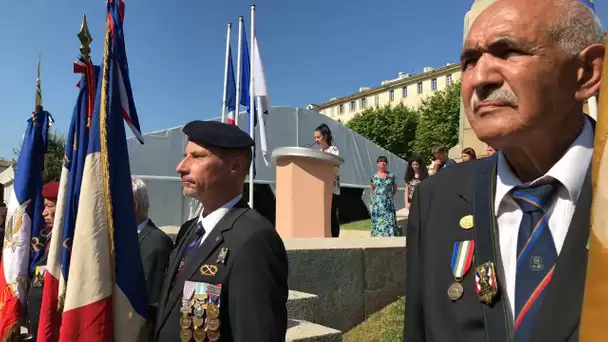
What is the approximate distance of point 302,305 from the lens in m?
4.08

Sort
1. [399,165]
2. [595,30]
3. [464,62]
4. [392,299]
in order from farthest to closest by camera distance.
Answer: [399,165], [392,299], [464,62], [595,30]

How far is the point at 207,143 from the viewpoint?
8.34 ft

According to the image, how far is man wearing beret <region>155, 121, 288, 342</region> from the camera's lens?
7.00ft

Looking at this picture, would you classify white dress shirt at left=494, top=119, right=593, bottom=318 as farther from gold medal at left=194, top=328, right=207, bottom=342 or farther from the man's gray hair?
gold medal at left=194, top=328, right=207, bottom=342

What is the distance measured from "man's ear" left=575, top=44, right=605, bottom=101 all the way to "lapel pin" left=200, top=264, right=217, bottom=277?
1.76m

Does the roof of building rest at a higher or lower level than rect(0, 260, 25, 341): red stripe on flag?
higher

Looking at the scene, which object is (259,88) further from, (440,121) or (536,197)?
(440,121)

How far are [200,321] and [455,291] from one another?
4.43ft

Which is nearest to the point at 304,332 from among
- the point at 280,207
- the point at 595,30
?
the point at 595,30

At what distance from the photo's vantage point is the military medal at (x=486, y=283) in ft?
3.85

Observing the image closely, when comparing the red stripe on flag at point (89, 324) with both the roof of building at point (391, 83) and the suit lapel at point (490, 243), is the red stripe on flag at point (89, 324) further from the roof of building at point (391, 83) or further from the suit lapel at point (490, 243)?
the roof of building at point (391, 83)

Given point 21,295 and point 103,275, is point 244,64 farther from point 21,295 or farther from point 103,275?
point 103,275

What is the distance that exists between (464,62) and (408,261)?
2.24 ft

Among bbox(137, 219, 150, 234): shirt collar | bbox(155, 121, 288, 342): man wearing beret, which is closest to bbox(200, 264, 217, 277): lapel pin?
bbox(155, 121, 288, 342): man wearing beret
